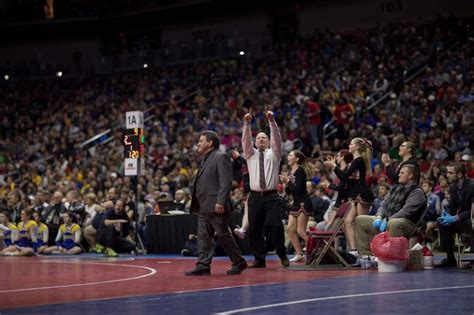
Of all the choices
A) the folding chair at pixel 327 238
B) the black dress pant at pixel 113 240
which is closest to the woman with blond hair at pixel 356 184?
the folding chair at pixel 327 238

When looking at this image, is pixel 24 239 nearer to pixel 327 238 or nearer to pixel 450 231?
pixel 327 238

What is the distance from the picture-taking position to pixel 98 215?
2170 cm

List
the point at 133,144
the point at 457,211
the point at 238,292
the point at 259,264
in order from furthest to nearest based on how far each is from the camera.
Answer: the point at 133,144, the point at 259,264, the point at 457,211, the point at 238,292

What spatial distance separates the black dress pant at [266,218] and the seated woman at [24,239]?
8525mm

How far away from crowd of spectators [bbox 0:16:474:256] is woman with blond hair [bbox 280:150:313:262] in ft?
10.0

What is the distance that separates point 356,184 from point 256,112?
1509 cm

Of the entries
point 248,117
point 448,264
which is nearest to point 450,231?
point 448,264

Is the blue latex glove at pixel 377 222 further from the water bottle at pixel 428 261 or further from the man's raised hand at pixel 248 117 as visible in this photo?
the man's raised hand at pixel 248 117

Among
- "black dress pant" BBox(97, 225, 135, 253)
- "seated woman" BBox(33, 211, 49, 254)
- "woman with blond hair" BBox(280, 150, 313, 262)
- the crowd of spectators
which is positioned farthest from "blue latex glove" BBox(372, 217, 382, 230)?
"seated woman" BBox(33, 211, 49, 254)

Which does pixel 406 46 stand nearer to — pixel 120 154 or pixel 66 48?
pixel 120 154

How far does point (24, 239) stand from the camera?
70.8 ft

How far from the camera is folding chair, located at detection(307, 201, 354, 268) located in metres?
13.8

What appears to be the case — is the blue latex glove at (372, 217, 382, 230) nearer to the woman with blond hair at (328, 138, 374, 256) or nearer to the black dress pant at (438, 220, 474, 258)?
the woman with blond hair at (328, 138, 374, 256)

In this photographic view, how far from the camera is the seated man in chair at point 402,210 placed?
12969 millimetres
